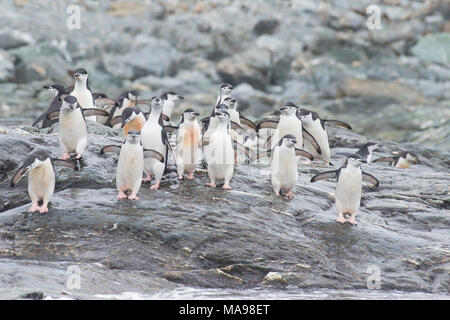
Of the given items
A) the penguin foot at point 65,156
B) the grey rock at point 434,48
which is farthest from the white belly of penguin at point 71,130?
the grey rock at point 434,48

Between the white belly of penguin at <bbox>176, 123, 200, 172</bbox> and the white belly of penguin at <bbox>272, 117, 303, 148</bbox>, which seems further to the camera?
the white belly of penguin at <bbox>272, 117, 303, 148</bbox>

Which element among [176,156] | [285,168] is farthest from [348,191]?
[176,156]

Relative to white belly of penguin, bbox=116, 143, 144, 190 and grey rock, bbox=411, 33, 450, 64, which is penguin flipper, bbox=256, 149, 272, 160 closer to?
white belly of penguin, bbox=116, 143, 144, 190

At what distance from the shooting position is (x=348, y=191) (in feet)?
29.0

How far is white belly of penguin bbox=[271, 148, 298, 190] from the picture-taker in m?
9.31

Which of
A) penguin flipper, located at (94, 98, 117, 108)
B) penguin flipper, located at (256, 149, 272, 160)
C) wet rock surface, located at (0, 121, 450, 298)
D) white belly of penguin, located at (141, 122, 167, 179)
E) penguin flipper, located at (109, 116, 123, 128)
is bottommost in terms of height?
wet rock surface, located at (0, 121, 450, 298)

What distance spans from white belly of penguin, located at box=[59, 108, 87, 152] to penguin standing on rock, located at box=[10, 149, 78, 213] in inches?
50.0

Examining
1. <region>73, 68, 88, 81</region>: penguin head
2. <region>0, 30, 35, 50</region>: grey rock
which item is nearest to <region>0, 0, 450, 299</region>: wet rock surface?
<region>73, 68, 88, 81</region>: penguin head

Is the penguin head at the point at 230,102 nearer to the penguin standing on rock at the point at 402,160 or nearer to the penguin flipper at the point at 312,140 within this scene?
the penguin flipper at the point at 312,140

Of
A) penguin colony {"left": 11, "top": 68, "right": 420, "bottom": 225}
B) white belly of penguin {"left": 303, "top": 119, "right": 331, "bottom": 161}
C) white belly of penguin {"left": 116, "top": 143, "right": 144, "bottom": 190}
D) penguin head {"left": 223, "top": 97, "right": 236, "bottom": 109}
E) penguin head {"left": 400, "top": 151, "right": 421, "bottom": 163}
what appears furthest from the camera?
penguin head {"left": 400, "top": 151, "right": 421, "bottom": 163}

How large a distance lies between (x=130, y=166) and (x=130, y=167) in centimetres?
1

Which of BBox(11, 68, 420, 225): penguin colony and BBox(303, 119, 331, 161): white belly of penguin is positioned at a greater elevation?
BBox(303, 119, 331, 161): white belly of penguin

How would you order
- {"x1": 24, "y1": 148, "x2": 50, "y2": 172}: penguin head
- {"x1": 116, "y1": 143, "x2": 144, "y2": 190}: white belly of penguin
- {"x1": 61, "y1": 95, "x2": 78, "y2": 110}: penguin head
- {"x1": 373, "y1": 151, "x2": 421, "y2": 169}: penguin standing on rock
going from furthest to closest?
{"x1": 373, "y1": 151, "x2": 421, "y2": 169}: penguin standing on rock → {"x1": 61, "y1": 95, "x2": 78, "y2": 110}: penguin head → {"x1": 116, "y1": 143, "x2": 144, "y2": 190}: white belly of penguin → {"x1": 24, "y1": 148, "x2": 50, "y2": 172}: penguin head
